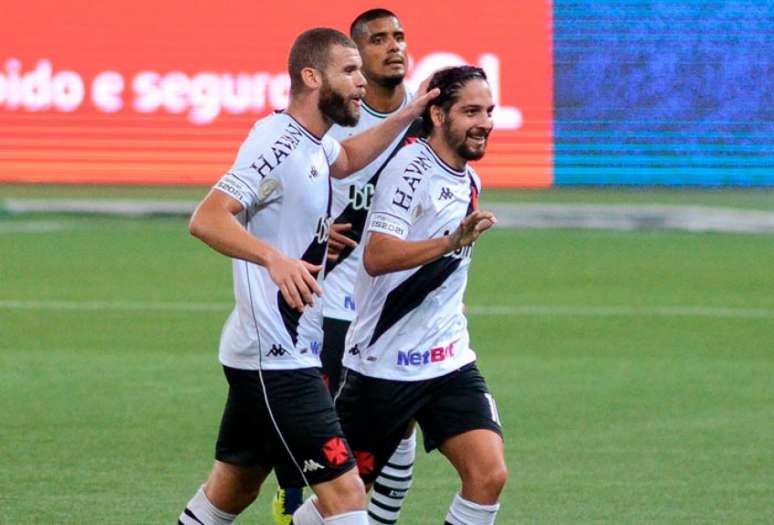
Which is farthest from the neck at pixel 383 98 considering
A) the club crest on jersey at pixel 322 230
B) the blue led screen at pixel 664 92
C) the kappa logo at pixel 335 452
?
the blue led screen at pixel 664 92

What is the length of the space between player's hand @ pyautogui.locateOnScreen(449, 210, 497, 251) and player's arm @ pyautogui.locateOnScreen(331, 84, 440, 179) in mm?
704

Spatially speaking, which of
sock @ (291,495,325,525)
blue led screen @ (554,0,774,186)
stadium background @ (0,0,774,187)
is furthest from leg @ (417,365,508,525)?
blue led screen @ (554,0,774,186)

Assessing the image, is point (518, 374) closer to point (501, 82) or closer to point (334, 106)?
point (334, 106)

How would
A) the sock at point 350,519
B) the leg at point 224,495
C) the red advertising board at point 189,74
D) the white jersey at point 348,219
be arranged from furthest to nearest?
the red advertising board at point 189,74 < the white jersey at point 348,219 < the leg at point 224,495 < the sock at point 350,519

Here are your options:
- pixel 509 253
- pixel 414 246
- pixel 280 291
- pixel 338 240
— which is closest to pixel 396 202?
pixel 414 246

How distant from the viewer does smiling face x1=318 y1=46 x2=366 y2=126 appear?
23.0ft

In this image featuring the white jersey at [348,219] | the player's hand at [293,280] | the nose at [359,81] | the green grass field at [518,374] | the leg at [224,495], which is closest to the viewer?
the player's hand at [293,280]

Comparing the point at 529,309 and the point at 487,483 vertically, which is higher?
the point at 487,483

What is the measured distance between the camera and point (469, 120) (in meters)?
7.49

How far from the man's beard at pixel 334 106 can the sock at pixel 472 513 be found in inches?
60.2

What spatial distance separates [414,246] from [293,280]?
883 millimetres

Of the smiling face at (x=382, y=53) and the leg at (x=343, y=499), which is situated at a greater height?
the smiling face at (x=382, y=53)

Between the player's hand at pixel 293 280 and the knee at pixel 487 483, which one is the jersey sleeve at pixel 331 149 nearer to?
the player's hand at pixel 293 280

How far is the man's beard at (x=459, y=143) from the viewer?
7508mm
